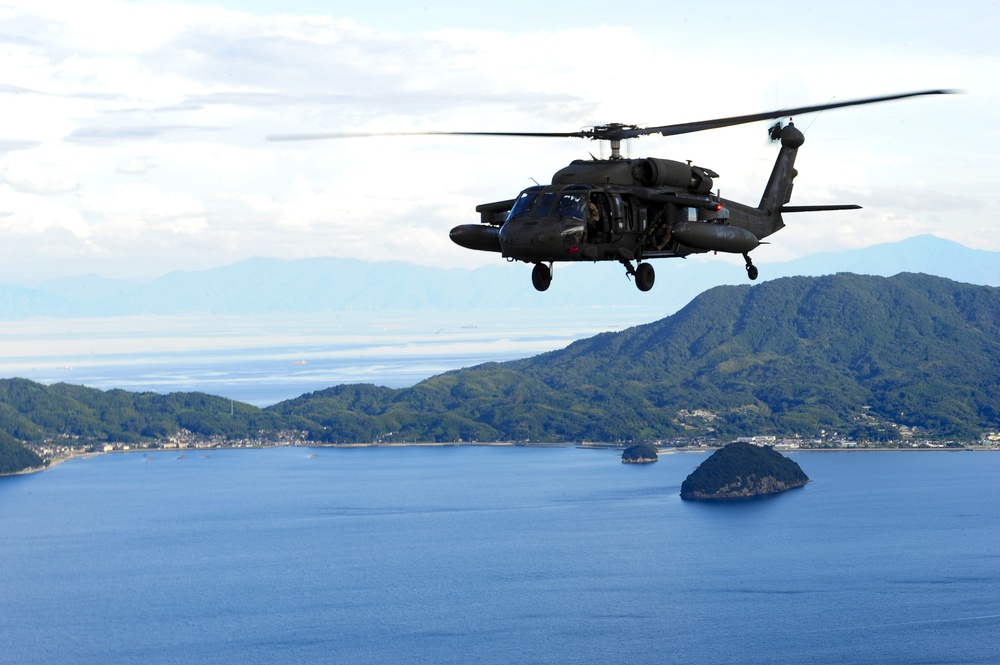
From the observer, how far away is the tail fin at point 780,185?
35.7 meters

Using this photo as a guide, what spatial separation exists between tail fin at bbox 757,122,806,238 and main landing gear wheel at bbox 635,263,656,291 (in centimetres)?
796

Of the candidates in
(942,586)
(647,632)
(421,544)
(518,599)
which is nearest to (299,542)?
(421,544)

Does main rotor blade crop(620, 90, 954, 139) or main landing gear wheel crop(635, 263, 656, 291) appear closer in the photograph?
main rotor blade crop(620, 90, 954, 139)

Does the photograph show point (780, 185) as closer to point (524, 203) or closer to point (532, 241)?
point (524, 203)

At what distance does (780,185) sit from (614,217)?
10.1 m

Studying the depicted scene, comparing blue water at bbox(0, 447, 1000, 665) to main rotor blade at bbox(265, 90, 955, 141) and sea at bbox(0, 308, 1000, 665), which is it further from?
main rotor blade at bbox(265, 90, 955, 141)

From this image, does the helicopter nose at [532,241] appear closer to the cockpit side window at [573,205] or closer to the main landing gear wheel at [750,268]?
the cockpit side window at [573,205]

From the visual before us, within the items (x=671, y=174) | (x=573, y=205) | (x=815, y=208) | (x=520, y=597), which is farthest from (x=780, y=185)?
(x=520, y=597)

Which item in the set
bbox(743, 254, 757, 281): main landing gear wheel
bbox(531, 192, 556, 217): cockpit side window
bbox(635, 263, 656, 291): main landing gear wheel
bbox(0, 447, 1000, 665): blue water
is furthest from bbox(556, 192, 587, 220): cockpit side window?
bbox(0, 447, 1000, 665): blue water

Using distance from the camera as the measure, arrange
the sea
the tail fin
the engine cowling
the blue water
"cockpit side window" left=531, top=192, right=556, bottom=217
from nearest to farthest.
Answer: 1. "cockpit side window" left=531, top=192, right=556, bottom=217
2. the engine cowling
3. the tail fin
4. the sea
5. the blue water

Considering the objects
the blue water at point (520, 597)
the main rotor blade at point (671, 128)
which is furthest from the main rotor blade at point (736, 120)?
the blue water at point (520, 597)

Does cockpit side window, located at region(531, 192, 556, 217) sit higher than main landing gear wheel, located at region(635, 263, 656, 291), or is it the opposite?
cockpit side window, located at region(531, 192, 556, 217)

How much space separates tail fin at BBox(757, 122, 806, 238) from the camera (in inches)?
1404

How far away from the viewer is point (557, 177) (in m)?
29.7
